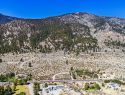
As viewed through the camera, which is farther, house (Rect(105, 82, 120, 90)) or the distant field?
house (Rect(105, 82, 120, 90))

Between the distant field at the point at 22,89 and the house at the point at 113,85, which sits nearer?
the distant field at the point at 22,89

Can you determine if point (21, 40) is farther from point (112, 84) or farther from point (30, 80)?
point (112, 84)

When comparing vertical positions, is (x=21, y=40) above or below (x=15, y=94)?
above

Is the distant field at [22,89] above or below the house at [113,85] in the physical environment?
above

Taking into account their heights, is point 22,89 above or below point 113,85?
above

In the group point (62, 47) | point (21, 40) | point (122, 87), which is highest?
point (21, 40)

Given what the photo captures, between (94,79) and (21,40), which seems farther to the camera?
(21,40)

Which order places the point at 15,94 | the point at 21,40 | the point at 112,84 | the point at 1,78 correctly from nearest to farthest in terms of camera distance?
the point at 15,94
the point at 112,84
the point at 1,78
the point at 21,40

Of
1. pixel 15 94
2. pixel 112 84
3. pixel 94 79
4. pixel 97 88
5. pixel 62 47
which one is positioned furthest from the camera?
pixel 62 47

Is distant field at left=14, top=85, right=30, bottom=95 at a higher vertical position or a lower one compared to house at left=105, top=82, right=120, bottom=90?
higher

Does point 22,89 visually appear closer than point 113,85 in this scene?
Yes

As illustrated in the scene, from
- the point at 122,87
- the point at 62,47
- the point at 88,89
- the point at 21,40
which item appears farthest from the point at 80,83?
the point at 21,40
